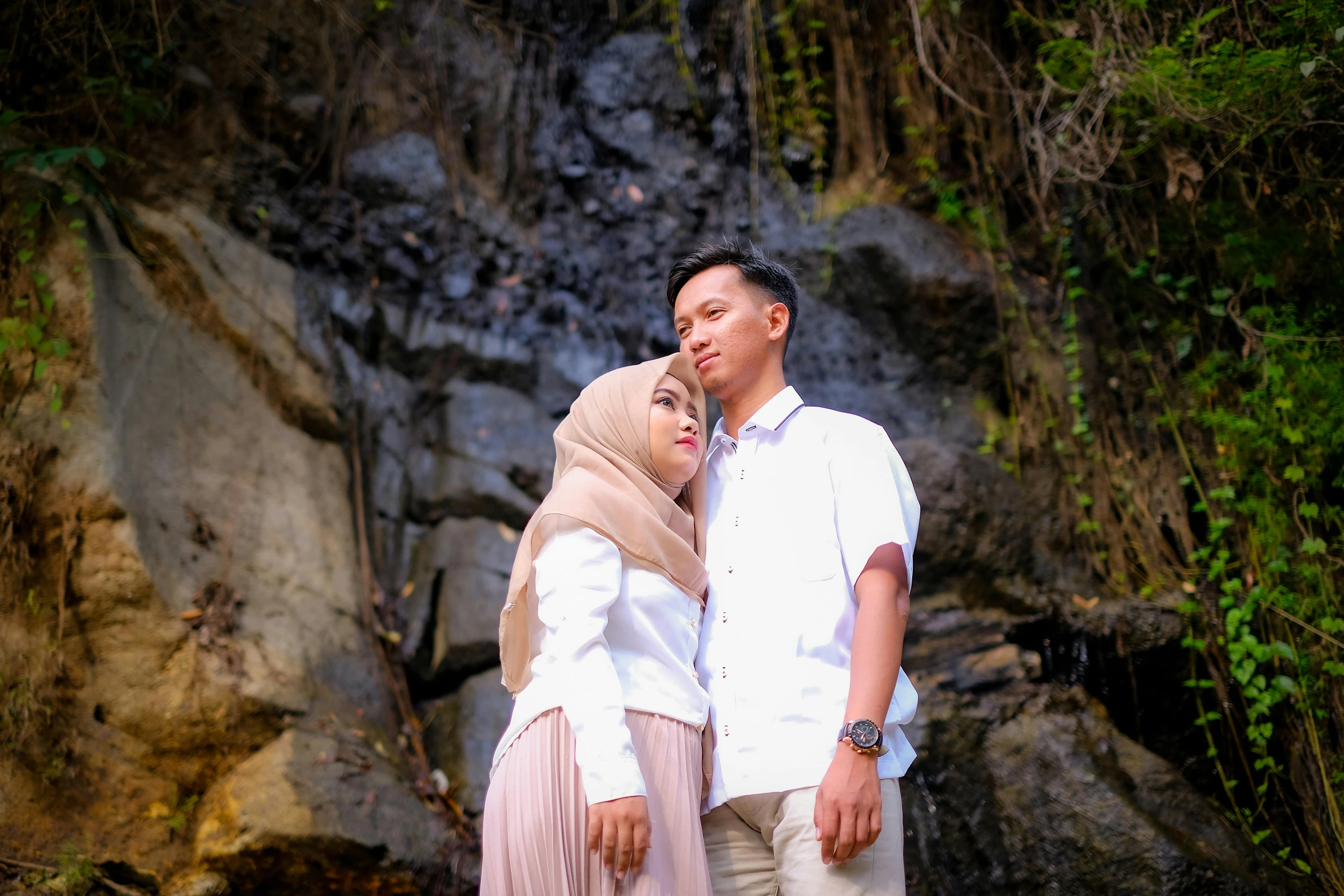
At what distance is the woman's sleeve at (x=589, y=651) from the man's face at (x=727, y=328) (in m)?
0.64

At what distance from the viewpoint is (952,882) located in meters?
3.46

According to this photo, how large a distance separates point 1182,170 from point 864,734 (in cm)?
367

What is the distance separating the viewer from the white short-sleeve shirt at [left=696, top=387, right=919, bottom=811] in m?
2.00

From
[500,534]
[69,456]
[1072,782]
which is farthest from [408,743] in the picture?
[1072,782]

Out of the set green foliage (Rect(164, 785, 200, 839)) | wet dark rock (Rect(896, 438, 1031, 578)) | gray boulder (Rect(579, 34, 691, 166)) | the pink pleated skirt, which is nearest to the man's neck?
the pink pleated skirt

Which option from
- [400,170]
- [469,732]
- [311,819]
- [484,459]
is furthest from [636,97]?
[311,819]

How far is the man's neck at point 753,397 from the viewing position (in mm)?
2492

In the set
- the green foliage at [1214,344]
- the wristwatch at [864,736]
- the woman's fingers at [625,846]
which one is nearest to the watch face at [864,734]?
the wristwatch at [864,736]

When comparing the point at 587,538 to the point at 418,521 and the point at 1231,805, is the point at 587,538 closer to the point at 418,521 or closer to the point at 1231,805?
the point at 418,521

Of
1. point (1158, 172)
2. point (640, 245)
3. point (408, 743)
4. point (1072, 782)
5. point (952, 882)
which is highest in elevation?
point (640, 245)

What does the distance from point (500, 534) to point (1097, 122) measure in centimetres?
350

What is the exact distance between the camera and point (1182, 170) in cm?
439

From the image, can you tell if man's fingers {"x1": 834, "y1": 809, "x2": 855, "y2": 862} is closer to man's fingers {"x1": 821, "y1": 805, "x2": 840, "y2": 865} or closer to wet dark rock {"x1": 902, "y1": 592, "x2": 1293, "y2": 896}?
man's fingers {"x1": 821, "y1": 805, "x2": 840, "y2": 865}

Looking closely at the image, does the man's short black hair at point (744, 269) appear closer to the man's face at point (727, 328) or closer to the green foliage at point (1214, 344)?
the man's face at point (727, 328)
